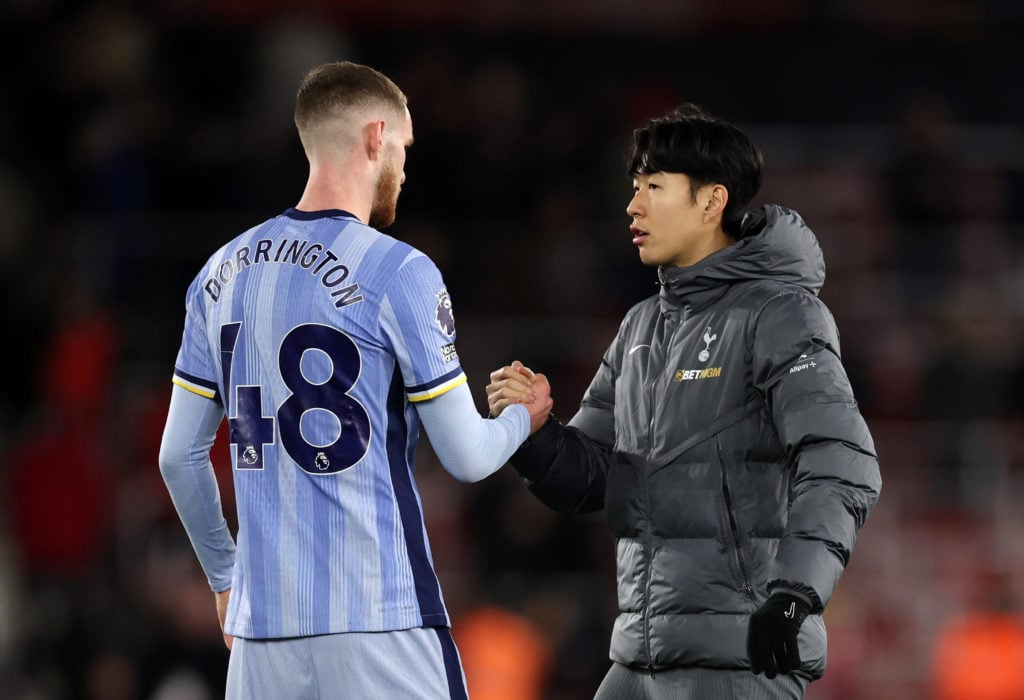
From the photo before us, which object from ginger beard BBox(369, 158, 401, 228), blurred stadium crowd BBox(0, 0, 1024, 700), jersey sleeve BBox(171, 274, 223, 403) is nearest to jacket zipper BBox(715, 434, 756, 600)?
ginger beard BBox(369, 158, 401, 228)

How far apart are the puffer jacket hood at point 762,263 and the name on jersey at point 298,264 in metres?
0.99

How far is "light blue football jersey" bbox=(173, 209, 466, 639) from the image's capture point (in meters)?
4.01

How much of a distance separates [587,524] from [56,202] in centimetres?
507

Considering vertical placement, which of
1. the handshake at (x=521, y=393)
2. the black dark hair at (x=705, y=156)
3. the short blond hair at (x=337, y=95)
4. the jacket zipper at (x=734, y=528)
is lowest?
the jacket zipper at (x=734, y=528)

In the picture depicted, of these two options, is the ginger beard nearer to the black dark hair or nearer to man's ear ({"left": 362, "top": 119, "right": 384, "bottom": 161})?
man's ear ({"left": 362, "top": 119, "right": 384, "bottom": 161})

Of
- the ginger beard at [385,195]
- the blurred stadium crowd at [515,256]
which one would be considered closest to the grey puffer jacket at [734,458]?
the ginger beard at [385,195]

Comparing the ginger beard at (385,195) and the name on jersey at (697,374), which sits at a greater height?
the ginger beard at (385,195)

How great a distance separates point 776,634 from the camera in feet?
12.8

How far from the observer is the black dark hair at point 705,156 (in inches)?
181

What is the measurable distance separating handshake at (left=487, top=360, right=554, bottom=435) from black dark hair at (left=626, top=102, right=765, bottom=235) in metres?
0.65

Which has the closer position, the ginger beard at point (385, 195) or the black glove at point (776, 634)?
the black glove at point (776, 634)

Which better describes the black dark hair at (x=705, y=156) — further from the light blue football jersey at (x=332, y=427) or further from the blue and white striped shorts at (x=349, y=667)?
the blue and white striped shorts at (x=349, y=667)

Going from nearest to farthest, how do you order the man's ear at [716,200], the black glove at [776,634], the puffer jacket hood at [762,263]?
1. the black glove at [776,634]
2. the puffer jacket hood at [762,263]
3. the man's ear at [716,200]

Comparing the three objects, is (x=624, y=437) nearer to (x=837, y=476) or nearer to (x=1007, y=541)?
(x=837, y=476)
